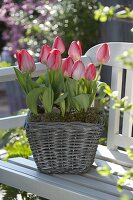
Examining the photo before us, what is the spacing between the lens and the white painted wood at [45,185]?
2.47 m

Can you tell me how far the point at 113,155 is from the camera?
2910 millimetres

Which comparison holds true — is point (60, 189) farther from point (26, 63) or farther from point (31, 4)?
point (31, 4)

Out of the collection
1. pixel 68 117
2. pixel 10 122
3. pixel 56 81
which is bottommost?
pixel 10 122

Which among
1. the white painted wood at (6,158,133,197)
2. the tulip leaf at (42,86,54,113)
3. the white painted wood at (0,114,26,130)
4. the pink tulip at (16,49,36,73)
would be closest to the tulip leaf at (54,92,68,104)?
the tulip leaf at (42,86,54,113)

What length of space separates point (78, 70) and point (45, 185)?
46cm

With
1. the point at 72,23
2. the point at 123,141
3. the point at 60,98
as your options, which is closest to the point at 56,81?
the point at 60,98

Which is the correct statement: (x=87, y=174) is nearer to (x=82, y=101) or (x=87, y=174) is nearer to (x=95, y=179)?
(x=95, y=179)

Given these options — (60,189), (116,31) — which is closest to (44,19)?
(116,31)

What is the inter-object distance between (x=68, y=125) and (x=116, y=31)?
8.08 ft

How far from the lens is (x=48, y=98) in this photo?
2551 mm

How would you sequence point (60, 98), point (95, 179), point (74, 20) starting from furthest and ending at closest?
point (74, 20)
point (95, 179)
point (60, 98)

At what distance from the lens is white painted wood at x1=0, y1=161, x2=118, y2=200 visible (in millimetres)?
2473

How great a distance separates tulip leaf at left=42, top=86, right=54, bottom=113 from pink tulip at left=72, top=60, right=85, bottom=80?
108mm

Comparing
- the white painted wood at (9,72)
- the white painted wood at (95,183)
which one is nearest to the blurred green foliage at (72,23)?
the white painted wood at (9,72)
